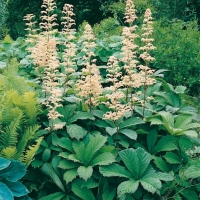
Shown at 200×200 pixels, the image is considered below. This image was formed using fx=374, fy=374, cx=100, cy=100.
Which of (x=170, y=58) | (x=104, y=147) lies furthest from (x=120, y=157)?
(x=170, y=58)

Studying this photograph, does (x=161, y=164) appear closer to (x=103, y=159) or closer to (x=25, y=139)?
(x=103, y=159)

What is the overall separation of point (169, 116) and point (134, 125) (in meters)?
0.34

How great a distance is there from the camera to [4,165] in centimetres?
259

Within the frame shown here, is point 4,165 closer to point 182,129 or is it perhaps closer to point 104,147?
point 104,147

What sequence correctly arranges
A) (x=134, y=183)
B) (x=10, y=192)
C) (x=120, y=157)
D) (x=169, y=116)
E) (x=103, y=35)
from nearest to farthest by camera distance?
1. (x=10, y=192)
2. (x=134, y=183)
3. (x=120, y=157)
4. (x=169, y=116)
5. (x=103, y=35)

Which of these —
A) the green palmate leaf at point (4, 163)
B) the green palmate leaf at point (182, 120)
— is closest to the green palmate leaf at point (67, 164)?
the green palmate leaf at point (4, 163)

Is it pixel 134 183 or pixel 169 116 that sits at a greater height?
pixel 169 116

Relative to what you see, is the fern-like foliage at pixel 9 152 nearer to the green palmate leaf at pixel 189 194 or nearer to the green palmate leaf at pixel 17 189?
the green palmate leaf at pixel 17 189

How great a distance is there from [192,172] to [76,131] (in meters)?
1.04

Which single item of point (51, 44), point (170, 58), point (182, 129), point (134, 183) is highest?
point (51, 44)

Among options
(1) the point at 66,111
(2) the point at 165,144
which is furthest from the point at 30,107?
(2) the point at 165,144

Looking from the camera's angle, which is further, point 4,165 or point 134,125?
point 134,125

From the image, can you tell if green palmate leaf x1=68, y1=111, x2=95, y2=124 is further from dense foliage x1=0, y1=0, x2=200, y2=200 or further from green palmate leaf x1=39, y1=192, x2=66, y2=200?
green palmate leaf x1=39, y1=192, x2=66, y2=200

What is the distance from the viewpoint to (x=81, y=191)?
9.85 ft
